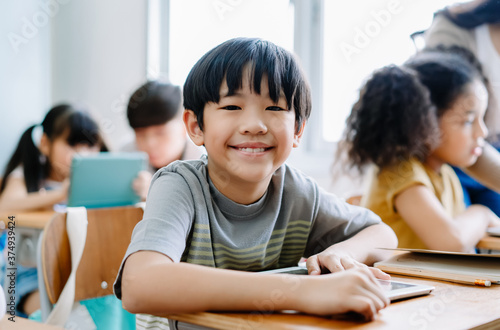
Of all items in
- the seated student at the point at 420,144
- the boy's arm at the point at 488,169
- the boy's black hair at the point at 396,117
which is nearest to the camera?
the seated student at the point at 420,144

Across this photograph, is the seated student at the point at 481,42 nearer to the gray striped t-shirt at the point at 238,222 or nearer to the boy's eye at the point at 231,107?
the gray striped t-shirt at the point at 238,222

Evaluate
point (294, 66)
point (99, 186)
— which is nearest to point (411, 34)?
point (99, 186)

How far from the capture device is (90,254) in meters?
1.24

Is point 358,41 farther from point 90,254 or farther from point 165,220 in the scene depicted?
point 165,220

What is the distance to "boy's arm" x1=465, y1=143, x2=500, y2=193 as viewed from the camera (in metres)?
1.95

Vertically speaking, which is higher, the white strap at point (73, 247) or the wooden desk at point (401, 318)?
the wooden desk at point (401, 318)

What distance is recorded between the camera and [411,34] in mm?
2449

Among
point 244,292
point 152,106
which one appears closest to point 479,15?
point 152,106

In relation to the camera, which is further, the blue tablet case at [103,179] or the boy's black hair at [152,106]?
the boy's black hair at [152,106]

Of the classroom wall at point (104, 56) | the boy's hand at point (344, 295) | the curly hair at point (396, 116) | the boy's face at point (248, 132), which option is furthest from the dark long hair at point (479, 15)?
the classroom wall at point (104, 56)

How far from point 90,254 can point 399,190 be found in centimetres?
84

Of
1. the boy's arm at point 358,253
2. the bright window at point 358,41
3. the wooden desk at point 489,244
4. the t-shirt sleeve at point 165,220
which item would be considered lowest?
the wooden desk at point 489,244

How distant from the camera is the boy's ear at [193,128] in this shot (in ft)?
3.21

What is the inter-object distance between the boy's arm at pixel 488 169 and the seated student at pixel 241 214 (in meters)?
1.04
